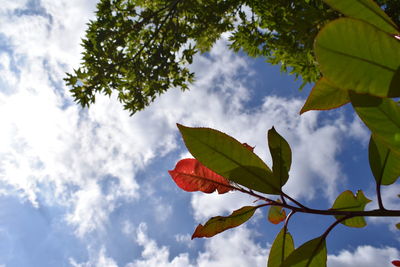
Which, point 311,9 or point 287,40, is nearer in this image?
point 311,9

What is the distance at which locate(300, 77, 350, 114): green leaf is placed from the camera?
67 centimetres

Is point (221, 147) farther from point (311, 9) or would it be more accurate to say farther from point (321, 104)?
point (311, 9)

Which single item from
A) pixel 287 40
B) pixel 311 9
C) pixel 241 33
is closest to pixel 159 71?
pixel 241 33

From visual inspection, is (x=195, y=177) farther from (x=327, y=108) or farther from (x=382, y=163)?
(x=382, y=163)

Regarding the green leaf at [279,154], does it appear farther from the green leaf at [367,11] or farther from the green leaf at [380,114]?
the green leaf at [367,11]

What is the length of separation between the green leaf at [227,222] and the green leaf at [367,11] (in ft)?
1.94

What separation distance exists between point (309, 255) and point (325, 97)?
447 millimetres

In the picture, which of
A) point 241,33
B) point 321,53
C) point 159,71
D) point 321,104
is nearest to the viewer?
point 321,53

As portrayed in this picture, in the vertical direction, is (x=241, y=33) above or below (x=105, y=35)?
below

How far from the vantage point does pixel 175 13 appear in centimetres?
818

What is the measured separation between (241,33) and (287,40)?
A: 1313 mm

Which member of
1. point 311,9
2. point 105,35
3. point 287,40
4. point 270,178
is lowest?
point 270,178

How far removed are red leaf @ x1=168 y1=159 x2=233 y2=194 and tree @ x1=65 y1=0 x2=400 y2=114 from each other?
17.3ft

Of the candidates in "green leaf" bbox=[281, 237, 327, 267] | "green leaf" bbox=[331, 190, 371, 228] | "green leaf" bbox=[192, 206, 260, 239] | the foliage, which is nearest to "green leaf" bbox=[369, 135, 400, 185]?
the foliage
